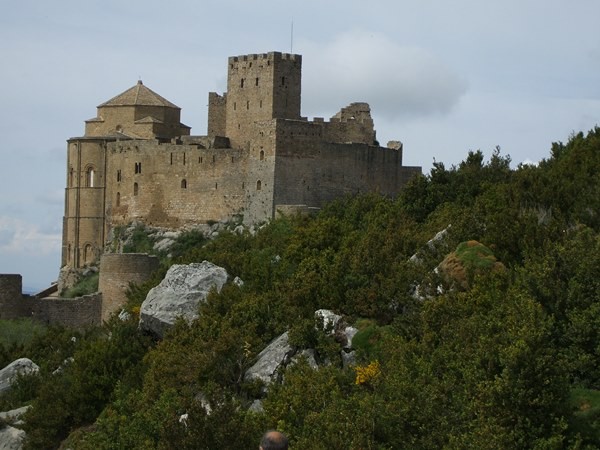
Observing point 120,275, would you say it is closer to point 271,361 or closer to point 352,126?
point 352,126

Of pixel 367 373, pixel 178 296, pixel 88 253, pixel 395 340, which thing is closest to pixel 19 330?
pixel 178 296

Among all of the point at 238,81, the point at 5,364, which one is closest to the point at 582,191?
the point at 5,364

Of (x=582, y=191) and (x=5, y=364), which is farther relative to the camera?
(x=5, y=364)

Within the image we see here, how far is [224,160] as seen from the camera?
64.2 metres

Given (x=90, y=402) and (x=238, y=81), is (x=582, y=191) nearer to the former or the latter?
(x=90, y=402)

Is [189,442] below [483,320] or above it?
below

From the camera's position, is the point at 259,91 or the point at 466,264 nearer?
the point at 466,264

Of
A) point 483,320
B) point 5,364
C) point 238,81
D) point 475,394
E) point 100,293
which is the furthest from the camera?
point 238,81

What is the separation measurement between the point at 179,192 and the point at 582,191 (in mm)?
29352

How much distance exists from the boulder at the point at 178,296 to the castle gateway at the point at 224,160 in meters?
19.0

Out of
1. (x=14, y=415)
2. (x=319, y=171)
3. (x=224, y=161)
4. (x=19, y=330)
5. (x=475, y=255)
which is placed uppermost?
(x=224, y=161)

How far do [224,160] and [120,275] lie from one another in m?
12.7

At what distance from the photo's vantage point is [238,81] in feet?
213

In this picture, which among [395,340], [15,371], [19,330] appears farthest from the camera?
[19,330]
